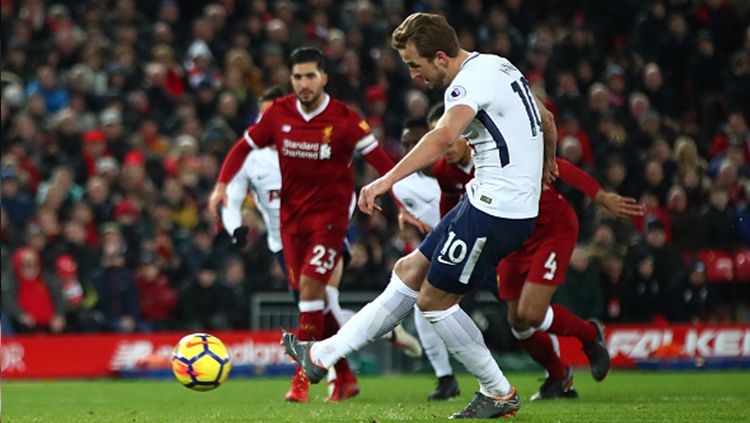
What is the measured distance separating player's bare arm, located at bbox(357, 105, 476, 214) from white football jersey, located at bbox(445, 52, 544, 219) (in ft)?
0.82

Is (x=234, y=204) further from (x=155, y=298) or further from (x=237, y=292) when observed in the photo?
(x=155, y=298)

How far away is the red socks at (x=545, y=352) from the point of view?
10.9m

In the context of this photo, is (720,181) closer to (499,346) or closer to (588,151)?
(588,151)

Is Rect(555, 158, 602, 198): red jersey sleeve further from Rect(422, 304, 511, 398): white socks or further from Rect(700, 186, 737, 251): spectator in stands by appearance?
Rect(700, 186, 737, 251): spectator in stands

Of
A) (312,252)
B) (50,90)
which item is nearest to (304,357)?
(312,252)

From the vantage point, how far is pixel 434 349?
11578 millimetres

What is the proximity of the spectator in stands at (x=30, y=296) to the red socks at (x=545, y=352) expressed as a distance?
7.70m

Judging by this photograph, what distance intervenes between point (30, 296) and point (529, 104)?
10314mm

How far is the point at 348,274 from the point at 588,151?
4.78 metres

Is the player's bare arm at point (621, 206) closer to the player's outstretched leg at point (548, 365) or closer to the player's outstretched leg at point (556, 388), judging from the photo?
the player's outstretched leg at point (548, 365)

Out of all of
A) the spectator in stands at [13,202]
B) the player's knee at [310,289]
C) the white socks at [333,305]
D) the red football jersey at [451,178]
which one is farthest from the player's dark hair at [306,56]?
the spectator in stands at [13,202]

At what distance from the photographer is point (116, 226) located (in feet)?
57.8

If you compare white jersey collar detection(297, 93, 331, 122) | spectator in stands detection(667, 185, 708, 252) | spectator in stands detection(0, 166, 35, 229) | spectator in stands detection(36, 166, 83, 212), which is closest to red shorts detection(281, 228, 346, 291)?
white jersey collar detection(297, 93, 331, 122)

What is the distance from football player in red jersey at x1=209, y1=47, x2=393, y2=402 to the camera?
10906mm
